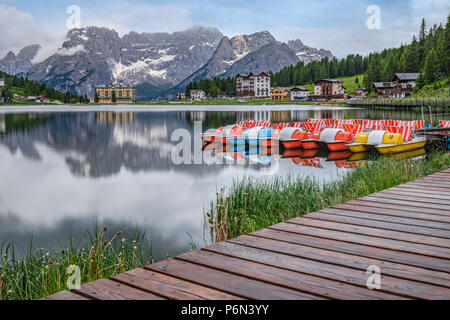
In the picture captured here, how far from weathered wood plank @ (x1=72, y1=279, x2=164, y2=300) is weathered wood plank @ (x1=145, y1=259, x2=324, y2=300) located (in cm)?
42

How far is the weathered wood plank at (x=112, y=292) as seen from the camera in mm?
3245

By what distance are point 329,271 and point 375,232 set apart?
5.17ft

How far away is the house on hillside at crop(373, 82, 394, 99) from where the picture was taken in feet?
419

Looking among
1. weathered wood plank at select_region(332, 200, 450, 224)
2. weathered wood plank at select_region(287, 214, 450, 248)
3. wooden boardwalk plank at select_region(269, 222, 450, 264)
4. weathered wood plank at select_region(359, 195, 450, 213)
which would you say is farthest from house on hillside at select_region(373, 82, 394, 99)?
wooden boardwalk plank at select_region(269, 222, 450, 264)

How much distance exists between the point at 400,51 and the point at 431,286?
153160mm

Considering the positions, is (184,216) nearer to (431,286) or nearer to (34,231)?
(34,231)

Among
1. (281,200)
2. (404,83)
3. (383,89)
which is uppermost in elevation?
(404,83)

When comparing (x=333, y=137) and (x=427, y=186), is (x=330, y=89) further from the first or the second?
(x=427, y=186)

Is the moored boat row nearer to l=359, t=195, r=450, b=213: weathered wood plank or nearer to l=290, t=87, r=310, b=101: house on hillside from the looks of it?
l=359, t=195, r=450, b=213: weathered wood plank

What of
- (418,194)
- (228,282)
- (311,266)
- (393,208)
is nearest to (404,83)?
(418,194)

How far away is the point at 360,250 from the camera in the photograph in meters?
4.35

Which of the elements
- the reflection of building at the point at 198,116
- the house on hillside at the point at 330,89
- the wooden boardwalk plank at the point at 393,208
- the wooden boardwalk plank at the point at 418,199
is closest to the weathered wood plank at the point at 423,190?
the wooden boardwalk plank at the point at 418,199

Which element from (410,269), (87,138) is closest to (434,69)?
(87,138)
